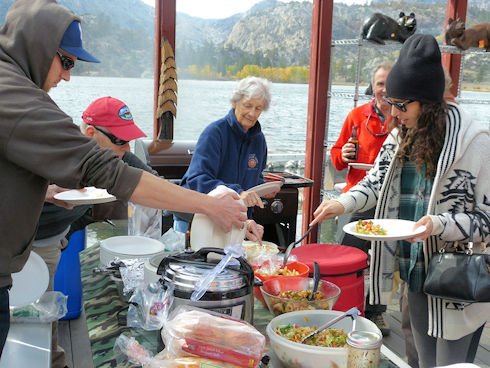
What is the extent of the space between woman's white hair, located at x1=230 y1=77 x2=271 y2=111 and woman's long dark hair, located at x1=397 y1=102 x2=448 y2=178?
1198 millimetres

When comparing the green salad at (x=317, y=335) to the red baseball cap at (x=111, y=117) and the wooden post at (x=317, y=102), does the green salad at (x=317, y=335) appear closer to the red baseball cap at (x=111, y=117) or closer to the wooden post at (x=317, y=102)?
the red baseball cap at (x=111, y=117)

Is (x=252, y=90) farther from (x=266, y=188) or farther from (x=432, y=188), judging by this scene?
(x=432, y=188)

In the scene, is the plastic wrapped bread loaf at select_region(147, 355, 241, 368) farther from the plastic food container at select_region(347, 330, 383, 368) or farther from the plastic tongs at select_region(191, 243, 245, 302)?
the plastic food container at select_region(347, 330, 383, 368)

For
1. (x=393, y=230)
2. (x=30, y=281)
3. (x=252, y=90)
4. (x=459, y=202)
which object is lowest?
(x=30, y=281)

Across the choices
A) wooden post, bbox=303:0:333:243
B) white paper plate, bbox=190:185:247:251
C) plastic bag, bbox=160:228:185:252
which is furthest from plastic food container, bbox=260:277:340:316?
wooden post, bbox=303:0:333:243

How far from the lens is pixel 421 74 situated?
2152 mm

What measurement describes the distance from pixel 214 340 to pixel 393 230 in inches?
43.8

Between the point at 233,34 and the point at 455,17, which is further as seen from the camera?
the point at 455,17

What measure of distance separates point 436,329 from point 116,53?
11.0 feet

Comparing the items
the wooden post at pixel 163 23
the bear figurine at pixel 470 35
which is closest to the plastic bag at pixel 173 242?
the wooden post at pixel 163 23

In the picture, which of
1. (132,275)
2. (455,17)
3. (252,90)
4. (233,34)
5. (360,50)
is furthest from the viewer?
(455,17)

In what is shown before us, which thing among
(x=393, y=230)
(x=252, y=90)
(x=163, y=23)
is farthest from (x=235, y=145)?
(x=163, y=23)

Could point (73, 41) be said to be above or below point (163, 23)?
below

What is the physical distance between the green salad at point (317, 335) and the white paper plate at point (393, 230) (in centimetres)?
55
